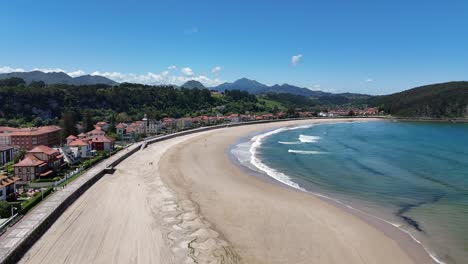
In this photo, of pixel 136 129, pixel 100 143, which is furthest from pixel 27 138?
pixel 136 129

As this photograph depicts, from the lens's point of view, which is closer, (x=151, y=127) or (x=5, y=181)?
(x=5, y=181)

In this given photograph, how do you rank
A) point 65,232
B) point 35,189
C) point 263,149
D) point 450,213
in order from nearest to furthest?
point 65,232 < point 450,213 < point 35,189 < point 263,149

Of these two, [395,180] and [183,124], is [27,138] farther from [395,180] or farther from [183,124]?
[395,180]

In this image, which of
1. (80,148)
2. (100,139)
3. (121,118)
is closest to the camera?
(80,148)

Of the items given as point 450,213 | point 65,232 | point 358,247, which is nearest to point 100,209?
point 65,232

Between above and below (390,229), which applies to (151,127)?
above

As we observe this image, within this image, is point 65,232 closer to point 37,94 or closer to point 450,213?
point 450,213

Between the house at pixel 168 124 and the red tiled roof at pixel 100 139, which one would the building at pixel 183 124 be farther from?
the red tiled roof at pixel 100 139
